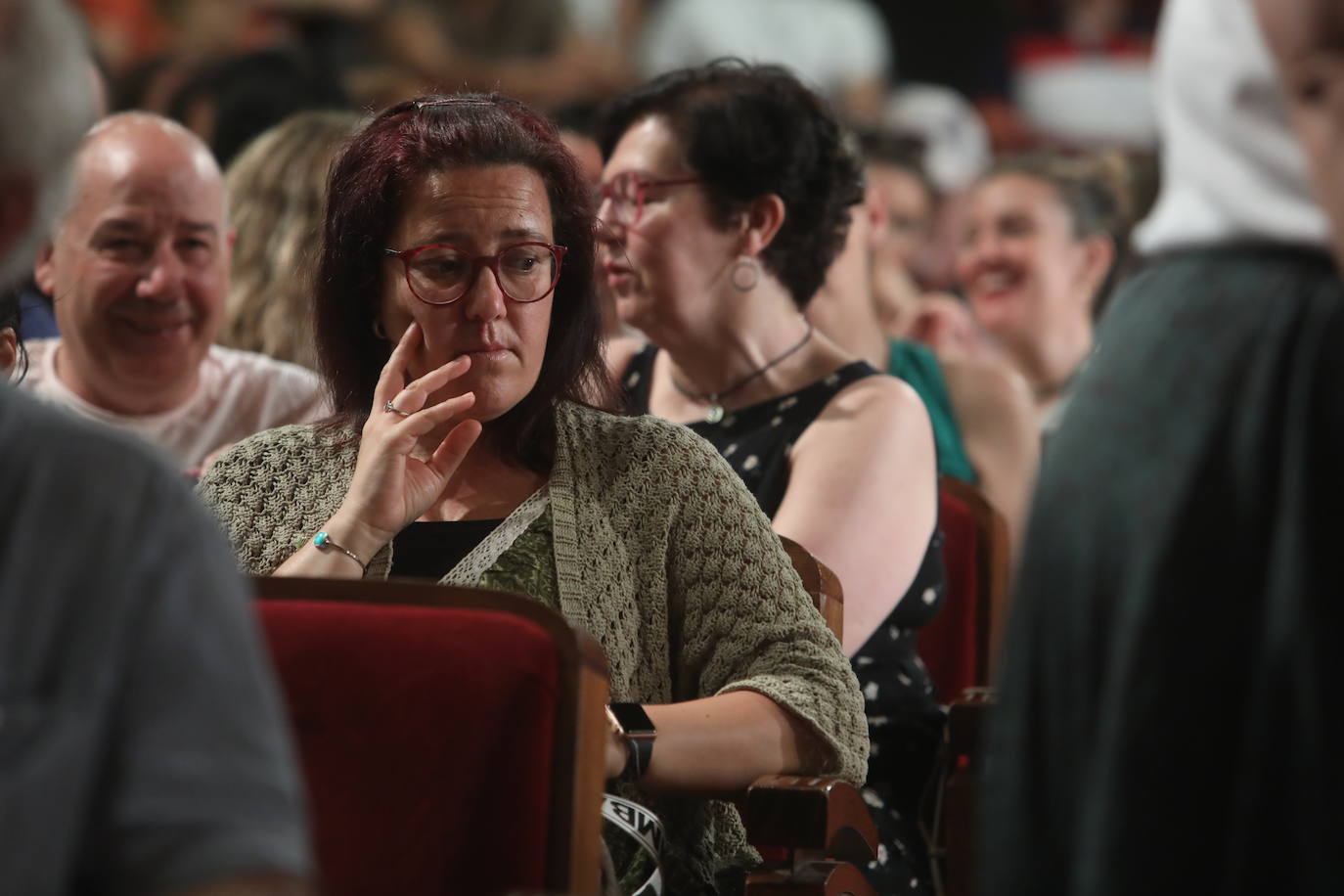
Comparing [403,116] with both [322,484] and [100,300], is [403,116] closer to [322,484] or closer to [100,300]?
[322,484]

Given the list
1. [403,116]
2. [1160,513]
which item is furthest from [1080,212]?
[1160,513]

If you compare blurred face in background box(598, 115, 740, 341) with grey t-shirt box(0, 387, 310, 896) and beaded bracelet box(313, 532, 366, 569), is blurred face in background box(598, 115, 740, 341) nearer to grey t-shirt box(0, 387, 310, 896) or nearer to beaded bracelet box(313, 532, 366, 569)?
beaded bracelet box(313, 532, 366, 569)

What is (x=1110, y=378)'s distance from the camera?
122cm

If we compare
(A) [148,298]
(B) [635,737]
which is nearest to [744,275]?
(A) [148,298]

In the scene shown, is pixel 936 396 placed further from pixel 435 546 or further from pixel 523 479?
pixel 435 546

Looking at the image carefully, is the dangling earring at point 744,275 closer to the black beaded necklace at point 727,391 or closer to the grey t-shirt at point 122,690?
the black beaded necklace at point 727,391

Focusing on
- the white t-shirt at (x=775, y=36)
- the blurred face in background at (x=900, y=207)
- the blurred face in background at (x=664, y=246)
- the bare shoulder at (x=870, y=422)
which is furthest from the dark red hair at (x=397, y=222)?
the white t-shirt at (x=775, y=36)

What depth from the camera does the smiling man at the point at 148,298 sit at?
9.58ft

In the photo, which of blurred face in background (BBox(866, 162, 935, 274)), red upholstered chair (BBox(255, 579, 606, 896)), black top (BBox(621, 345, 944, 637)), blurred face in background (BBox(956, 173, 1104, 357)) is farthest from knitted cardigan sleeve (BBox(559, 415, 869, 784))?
blurred face in background (BBox(866, 162, 935, 274))

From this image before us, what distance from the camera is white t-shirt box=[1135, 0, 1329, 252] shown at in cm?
119

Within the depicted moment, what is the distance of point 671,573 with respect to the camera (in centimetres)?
211

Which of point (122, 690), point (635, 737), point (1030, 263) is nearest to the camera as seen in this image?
point (122, 690)

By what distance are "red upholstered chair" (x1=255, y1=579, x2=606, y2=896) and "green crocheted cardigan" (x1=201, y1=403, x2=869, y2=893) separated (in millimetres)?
414

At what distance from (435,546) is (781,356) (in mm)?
971
